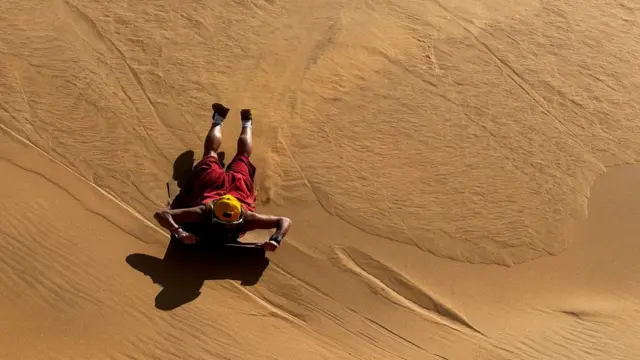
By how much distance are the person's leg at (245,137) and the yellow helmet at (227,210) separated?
825 mm

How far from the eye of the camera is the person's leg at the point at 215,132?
5438 millimetres

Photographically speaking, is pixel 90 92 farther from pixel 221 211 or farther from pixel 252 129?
pixel 221 211

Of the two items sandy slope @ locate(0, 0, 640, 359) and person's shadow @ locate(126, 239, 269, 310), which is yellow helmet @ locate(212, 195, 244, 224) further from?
sandy slope @ locate(0, 0, 640, 359)

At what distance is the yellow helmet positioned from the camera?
4637mm

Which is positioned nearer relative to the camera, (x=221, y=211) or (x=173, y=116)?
(x=221, y=211)

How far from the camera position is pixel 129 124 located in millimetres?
5773

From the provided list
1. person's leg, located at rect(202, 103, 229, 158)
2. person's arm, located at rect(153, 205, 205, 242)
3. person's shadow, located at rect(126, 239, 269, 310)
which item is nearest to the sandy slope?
person's shadow, located at rect(126, 239, 269, 310)

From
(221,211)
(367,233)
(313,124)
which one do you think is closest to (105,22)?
(313,124)

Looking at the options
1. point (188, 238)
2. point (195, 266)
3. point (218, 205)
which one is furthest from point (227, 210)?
point (195, 266)

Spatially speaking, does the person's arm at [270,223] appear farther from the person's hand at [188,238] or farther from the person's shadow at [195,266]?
the person's hand at [188,238]

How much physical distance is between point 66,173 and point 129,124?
0.71 metres

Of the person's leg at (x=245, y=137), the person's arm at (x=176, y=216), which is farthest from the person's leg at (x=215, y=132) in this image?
the person's arm at (x=176, y=216)

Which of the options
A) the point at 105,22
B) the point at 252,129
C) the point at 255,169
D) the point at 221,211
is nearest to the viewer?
the point at 221,211

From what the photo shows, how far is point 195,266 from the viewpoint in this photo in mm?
4949
